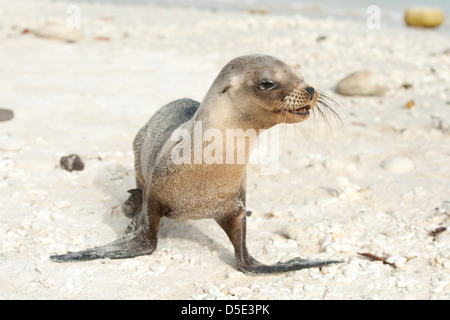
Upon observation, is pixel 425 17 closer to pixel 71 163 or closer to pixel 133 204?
pixel 71 163

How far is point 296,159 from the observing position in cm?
602

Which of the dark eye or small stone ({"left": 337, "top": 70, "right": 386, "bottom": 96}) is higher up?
the dark eye

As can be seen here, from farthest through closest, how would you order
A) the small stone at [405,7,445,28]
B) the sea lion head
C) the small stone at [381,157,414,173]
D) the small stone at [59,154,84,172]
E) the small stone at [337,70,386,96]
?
the small stone at [405,7,445,28] < the small stone at [337,70,386,96] < the small stone at [381,157,414,173] < the small stone at [59,154,84,172] < the sea lion head

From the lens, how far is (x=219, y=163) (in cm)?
376

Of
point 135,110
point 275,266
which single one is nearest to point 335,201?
point 275,266

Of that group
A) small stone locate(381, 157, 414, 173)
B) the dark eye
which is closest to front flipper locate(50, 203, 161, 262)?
the dark eye

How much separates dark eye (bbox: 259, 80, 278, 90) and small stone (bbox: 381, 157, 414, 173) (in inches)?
104

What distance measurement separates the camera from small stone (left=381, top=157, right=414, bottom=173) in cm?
573

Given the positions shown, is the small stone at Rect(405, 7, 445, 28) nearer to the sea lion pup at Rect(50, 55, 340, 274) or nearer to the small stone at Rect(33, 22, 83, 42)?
the small stone at Rect(33, 22, 83, 42)

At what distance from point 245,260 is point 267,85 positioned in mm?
1203

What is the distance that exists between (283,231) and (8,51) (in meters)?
6.19

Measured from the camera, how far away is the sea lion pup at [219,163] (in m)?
3.53

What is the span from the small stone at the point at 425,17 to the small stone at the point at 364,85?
6.94 meters
